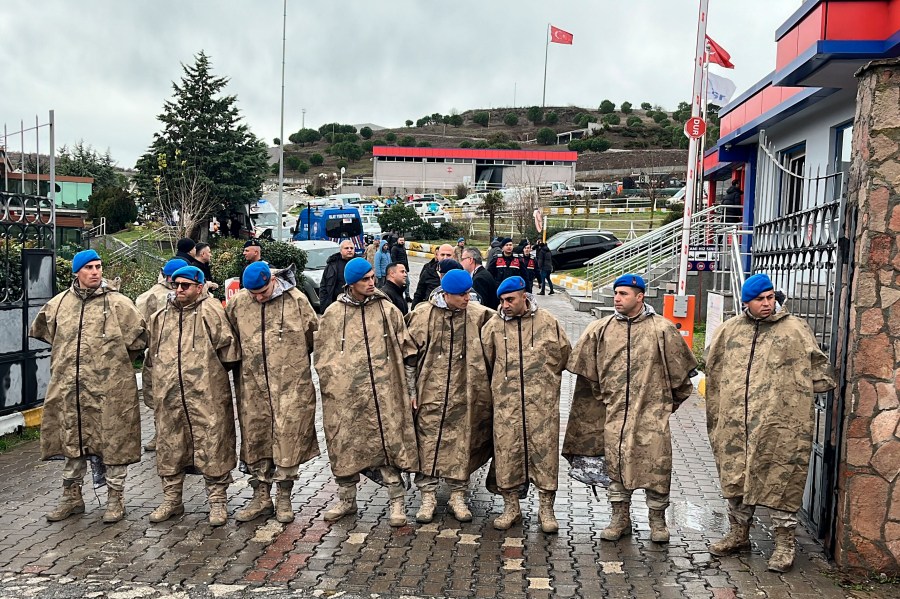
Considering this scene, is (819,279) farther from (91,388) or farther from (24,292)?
(24,292)

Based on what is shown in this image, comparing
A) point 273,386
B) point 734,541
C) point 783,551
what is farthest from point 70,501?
point 783,551

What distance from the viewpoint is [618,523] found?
19.2 feet

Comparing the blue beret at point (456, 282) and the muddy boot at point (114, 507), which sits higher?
the blue beret at point (456, 282)

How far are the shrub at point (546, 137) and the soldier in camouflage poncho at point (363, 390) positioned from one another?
9019 centimetres

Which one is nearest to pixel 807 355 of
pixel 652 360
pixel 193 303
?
pixel 652 360

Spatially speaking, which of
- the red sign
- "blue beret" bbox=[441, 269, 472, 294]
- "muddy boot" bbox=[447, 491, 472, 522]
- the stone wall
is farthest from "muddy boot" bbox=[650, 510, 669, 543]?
the red sign

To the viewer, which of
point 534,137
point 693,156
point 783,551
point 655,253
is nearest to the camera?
point 783,551

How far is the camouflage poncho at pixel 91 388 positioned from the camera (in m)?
6.25

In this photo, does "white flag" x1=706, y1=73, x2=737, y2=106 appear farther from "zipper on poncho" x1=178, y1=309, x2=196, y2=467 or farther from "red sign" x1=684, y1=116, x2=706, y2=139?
"zipper on poncho" x1=178, y1=309, x2=196, y2=467

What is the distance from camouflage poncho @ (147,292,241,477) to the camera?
6172 millimetres

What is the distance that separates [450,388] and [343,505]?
1.13m

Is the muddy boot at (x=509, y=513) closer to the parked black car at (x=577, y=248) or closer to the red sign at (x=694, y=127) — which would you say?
the red sign at (x=694, y=127)

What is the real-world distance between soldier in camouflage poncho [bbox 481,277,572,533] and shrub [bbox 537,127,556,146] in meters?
90.2

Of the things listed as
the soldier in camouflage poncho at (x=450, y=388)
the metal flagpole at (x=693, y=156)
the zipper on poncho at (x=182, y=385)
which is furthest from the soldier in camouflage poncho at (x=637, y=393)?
the metal flagpole at (x=693, y=156)
